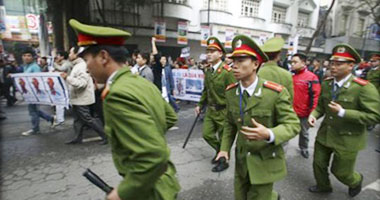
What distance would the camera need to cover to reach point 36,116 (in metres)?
5.28

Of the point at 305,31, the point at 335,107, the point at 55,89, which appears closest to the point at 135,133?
the point at 335,107

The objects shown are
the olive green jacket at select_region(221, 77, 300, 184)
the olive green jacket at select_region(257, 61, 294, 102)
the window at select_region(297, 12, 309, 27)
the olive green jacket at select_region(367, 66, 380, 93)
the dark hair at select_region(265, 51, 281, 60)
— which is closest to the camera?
the olive green jacket at select_region(221, 77, 300, 184)

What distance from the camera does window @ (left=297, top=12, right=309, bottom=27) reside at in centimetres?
2455

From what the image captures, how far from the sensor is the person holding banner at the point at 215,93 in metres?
3.71

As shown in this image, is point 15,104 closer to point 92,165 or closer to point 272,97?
point 92,165

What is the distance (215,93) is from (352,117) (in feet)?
6.05

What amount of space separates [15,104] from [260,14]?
1885 cm

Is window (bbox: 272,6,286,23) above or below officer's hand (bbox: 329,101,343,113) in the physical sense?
above

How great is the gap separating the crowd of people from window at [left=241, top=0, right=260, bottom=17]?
1690cm

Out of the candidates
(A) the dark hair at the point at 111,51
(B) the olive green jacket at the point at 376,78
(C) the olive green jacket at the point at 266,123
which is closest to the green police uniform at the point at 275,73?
(C) the olive green jacket at the point at 266,123

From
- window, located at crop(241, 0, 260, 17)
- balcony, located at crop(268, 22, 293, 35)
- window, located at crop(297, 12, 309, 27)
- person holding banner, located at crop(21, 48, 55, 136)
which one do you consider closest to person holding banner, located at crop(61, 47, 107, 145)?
person holding banner, located at crop(21, 48, 55, 136)

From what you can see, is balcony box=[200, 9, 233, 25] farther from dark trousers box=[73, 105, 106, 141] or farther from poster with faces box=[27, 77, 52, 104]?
dark trousers box=[73, 105, 106, 141]

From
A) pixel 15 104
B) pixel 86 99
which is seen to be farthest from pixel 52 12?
pixel 86 99

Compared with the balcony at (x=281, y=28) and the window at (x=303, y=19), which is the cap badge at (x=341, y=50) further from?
the window at (x=303, y=19)
